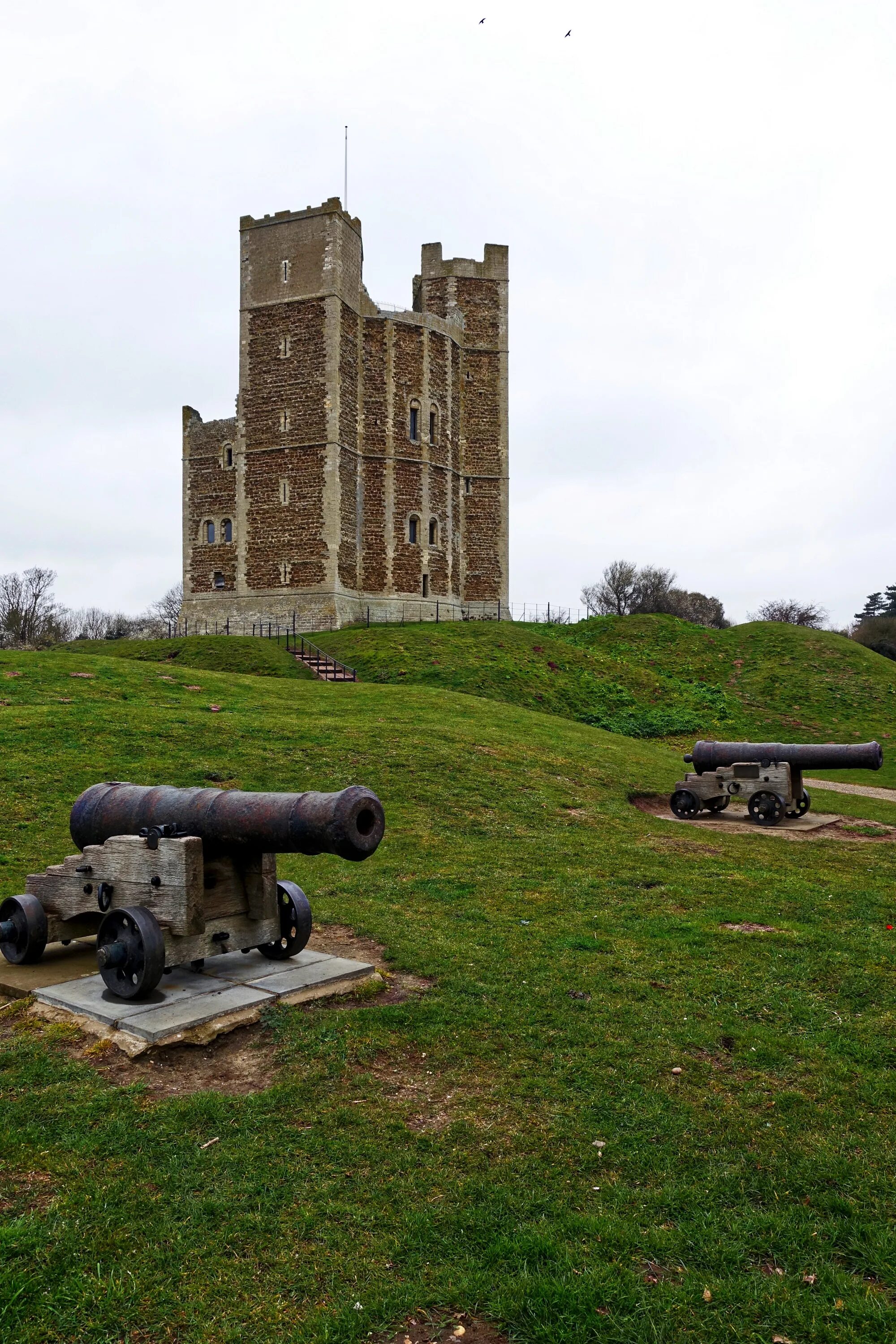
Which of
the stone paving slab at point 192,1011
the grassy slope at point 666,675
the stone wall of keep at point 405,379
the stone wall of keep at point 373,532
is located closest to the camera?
the stone paving slab at point 192,1011

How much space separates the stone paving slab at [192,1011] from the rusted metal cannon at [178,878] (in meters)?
0.22

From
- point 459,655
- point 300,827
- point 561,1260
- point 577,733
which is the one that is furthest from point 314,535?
point 561,1260

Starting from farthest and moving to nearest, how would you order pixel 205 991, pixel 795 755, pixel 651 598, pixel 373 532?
pixel 651 598, pixel 373 532, pixel 795 755, pixel 205 991

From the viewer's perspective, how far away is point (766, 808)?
579 inches

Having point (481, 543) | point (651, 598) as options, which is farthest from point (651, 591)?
point (481, 543)

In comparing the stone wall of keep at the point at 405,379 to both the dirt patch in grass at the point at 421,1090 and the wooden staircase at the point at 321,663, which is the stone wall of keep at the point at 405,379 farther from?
the dirt patch in grass at the point at 421,1090

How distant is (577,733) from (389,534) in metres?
22.8

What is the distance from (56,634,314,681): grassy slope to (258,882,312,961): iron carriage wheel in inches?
810

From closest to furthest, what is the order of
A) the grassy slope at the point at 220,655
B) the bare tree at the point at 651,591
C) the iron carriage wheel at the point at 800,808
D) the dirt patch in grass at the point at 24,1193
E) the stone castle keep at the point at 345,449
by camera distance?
1. the dirt patch in grass at the point at 24,1193
2. the iron carriage wheel at the point at 800,808
3. the grassy slope at the point at 220,655
4. the stone castle keep at the point at 345,449
5. the bare tree at the point at 651,591

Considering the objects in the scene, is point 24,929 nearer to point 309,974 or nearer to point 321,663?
point 309,974

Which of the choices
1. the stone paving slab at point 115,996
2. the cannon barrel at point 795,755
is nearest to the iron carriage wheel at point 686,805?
the cannon barrel at point 795,755

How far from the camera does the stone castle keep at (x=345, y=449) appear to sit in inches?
1567

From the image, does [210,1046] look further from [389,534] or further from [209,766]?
[389,534]

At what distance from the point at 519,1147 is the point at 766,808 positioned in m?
11.5
